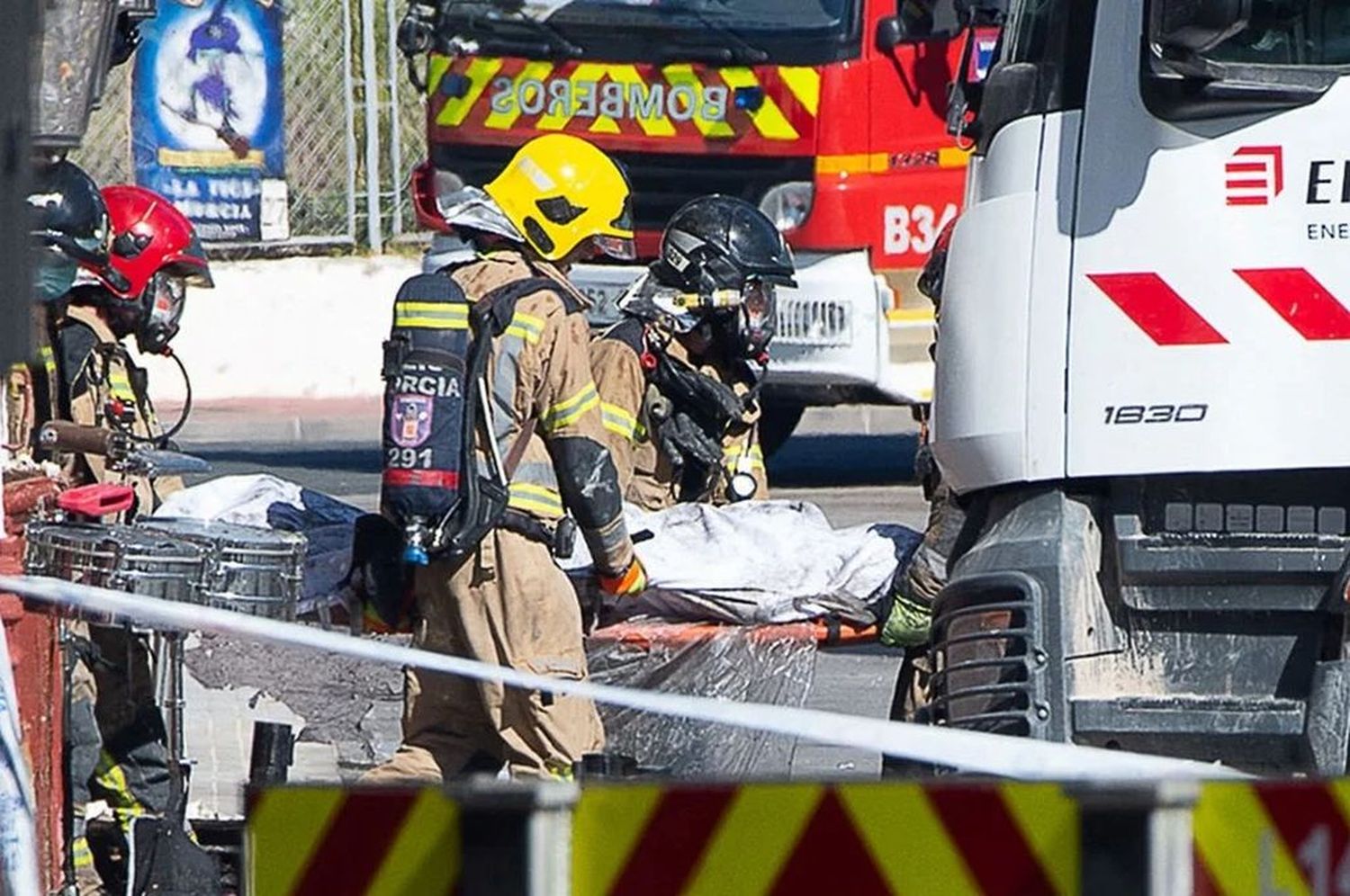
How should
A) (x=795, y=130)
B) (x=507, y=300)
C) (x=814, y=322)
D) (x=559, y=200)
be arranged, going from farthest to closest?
(x=795, y=130), (x=814, y=322), (x=559, y=200), (x=507, y=300)

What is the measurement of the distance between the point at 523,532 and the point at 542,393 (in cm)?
32

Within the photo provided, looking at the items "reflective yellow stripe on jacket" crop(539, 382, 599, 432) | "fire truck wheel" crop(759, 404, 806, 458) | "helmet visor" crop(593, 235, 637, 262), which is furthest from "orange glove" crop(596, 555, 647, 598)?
"fire truck wheel" crop(759, 404, 806, 458)

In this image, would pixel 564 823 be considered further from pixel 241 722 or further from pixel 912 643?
pixel 241 722

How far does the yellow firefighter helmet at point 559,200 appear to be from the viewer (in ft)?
21.0

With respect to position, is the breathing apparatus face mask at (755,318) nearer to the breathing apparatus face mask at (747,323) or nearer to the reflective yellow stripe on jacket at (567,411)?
the breathing apparatus face mask at (747,323)

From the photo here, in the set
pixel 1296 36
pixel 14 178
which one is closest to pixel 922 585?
pixel 1296 36

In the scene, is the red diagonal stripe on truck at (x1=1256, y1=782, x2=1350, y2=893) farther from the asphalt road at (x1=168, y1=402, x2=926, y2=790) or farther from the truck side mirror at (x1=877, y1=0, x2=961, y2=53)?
the truck side mirror at (x1=877, y1=0, x2=961, y2=53)

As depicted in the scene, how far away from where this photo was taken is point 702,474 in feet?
25.7

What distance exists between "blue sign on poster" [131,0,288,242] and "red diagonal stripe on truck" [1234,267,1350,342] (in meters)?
13.2

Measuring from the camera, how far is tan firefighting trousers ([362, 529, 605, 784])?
6.16 m

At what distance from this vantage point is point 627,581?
653cm

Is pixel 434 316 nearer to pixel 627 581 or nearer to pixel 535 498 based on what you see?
pixel 535 498

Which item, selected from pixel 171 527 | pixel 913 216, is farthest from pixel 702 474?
pixel 913 216

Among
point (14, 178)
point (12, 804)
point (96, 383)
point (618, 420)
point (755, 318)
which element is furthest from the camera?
point (755, 318)
